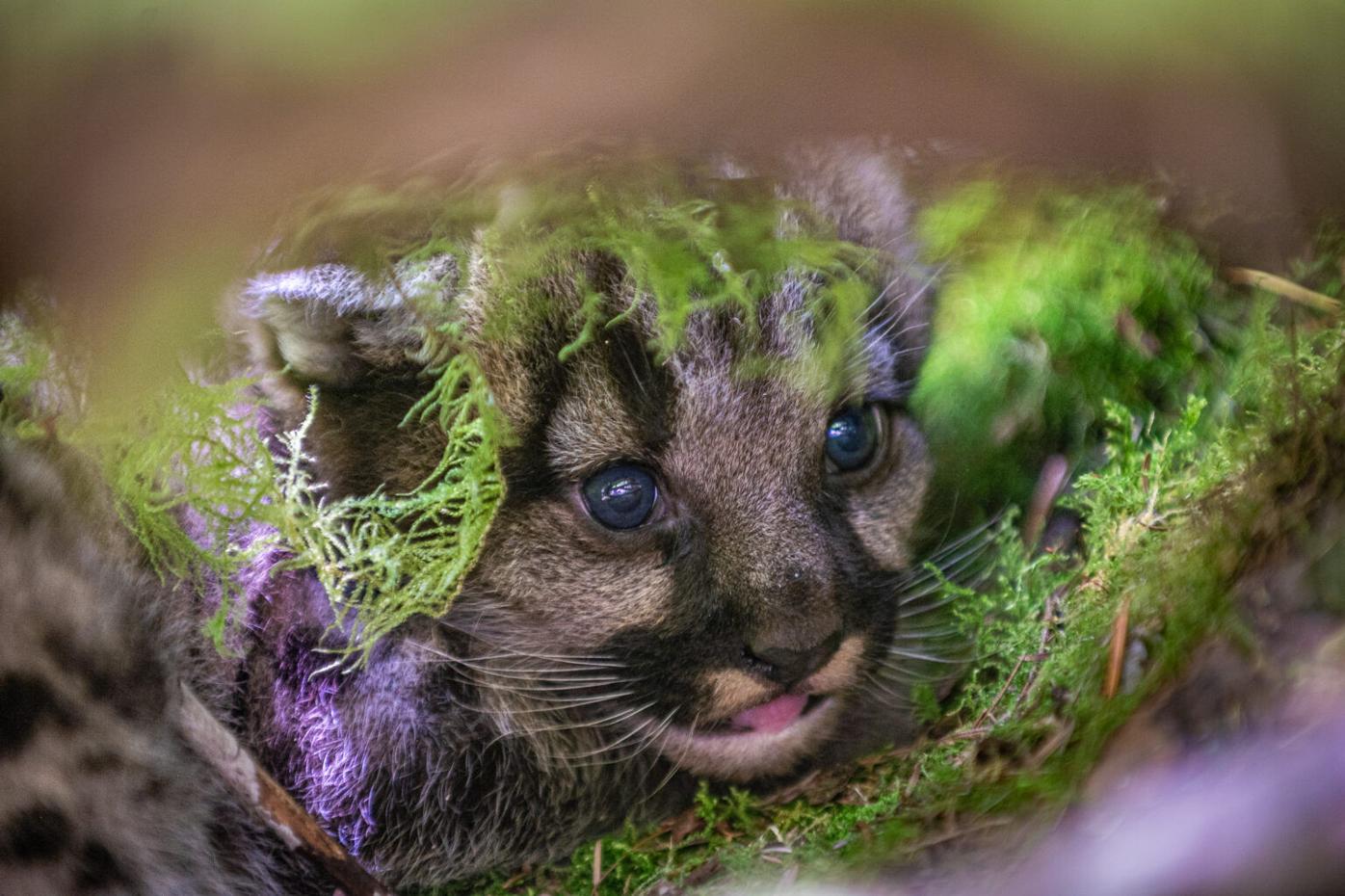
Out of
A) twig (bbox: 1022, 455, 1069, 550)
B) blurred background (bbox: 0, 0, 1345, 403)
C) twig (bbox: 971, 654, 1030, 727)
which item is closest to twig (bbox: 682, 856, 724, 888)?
twig (bbox: 971, 654, 1030, 727)

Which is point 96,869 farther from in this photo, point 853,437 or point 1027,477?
point 1027,477

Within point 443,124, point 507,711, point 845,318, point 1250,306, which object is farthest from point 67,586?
point 1250,306

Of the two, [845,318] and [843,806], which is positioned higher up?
[845,318]

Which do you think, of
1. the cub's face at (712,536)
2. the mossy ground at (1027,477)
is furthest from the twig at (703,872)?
the cub's face at (712,536)

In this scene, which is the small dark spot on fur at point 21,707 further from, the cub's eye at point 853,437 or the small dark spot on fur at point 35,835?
the cub's eye at point 853,437

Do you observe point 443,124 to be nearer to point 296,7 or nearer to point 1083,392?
point 296,7

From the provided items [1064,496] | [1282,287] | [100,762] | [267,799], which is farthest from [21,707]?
[1282,287]

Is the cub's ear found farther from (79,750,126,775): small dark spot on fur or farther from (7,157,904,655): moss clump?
(79,750,126,775): small dark spot on fur
